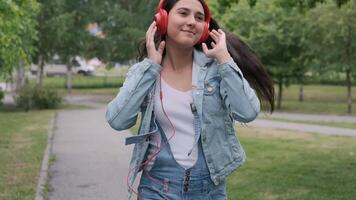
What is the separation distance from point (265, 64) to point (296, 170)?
20419 mm

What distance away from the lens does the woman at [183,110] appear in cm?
282

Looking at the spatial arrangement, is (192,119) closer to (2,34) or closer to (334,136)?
(2,34)

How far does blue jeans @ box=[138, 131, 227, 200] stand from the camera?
2877 millimetres

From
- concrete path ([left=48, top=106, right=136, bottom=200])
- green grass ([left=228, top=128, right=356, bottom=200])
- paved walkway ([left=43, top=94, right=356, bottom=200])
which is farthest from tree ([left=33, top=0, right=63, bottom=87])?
green grass ([left=228, top=128, right=356, bottom=200])

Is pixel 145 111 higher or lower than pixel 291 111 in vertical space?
higher

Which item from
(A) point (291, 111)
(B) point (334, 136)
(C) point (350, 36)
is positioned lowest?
(A) point (291, 111)

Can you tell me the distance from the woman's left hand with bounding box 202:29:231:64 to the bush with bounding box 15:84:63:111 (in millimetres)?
24073

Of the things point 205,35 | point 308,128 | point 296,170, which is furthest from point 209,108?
point 308,128

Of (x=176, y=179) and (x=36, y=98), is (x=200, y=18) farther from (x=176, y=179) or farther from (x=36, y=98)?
(x=36, y=98)

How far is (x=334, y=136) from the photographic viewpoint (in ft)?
48.5

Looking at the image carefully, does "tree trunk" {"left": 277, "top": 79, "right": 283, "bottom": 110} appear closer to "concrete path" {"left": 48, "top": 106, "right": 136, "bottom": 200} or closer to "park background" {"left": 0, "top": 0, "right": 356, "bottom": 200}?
"park background" {"left": 0, "top": 0, "right": 356, "bottom": 200}

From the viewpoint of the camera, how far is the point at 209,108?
9.36 ft

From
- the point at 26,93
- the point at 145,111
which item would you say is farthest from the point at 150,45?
the point at 26,93

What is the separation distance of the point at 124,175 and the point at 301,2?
3.65 metres
